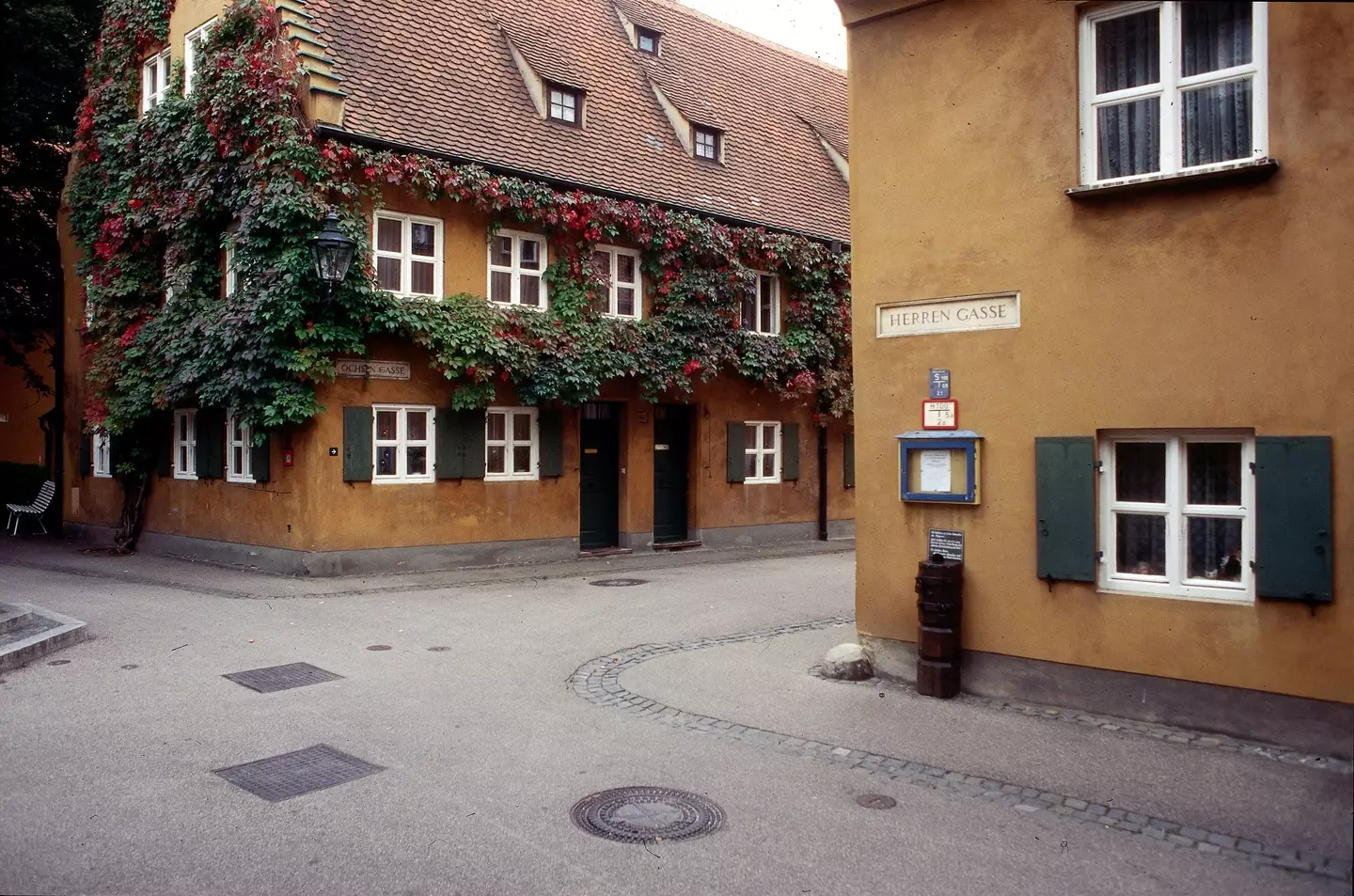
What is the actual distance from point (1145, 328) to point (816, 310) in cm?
1387

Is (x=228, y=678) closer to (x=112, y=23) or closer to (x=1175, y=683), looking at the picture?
(x=1175, y=683)

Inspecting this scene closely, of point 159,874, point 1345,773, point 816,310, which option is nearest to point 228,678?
point 159,874

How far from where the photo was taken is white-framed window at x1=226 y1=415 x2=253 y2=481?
53.3 feet

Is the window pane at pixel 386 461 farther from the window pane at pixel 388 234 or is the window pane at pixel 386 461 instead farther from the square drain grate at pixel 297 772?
the square drain grate at pixel 297 772

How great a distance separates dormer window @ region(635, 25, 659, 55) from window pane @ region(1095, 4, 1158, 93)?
17.0 meters

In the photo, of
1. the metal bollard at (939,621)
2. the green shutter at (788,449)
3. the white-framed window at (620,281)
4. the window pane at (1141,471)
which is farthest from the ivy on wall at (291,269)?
the window pane at (1141,471)

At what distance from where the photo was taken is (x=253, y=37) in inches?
607

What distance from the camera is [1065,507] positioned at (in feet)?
24.7

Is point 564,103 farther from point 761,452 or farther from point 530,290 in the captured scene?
point 761,452

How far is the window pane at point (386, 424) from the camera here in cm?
1573

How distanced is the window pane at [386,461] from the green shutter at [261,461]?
5.17 feet

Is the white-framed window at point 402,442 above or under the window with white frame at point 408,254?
under

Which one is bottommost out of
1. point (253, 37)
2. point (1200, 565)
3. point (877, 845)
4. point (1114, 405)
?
point (877, 845)

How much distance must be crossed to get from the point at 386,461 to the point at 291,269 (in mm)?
3210
